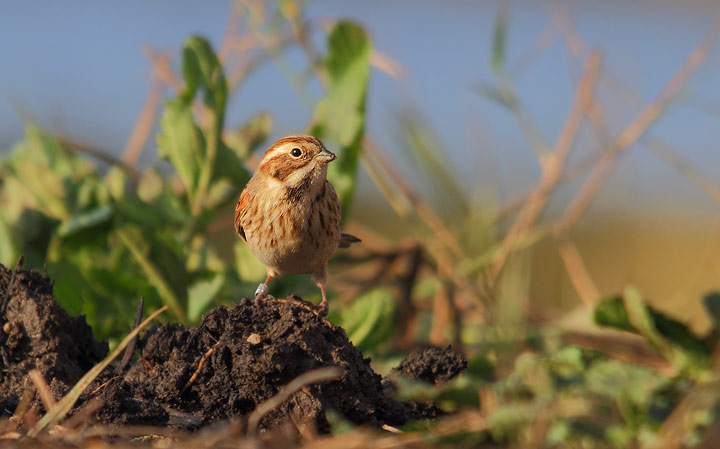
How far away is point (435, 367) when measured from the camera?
280 cm

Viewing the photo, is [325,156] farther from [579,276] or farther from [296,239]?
[579,276]

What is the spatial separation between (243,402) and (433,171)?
1162 mm

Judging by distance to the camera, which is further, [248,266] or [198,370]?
[248,266]

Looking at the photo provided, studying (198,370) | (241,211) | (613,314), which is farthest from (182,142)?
(613,314)

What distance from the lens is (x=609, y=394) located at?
172 cm

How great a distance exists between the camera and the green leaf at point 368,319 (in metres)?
3.93

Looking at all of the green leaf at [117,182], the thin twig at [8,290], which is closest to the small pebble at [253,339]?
the thin twig at [8,290]

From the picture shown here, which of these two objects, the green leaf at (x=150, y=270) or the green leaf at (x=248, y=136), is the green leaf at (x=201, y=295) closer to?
the green leaf at (x=150, y=270)

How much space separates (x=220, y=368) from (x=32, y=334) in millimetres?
793

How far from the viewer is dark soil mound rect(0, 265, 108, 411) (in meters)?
2.83

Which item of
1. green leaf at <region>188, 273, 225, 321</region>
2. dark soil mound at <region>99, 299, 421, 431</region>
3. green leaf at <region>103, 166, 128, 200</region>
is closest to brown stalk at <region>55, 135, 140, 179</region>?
green leaf at <region>103, 166, 128, 200</region>

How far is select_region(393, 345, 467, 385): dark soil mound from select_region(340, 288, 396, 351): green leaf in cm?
108

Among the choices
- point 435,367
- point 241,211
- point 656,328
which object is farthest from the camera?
point 241,211

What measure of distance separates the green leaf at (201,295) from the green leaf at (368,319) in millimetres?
605
